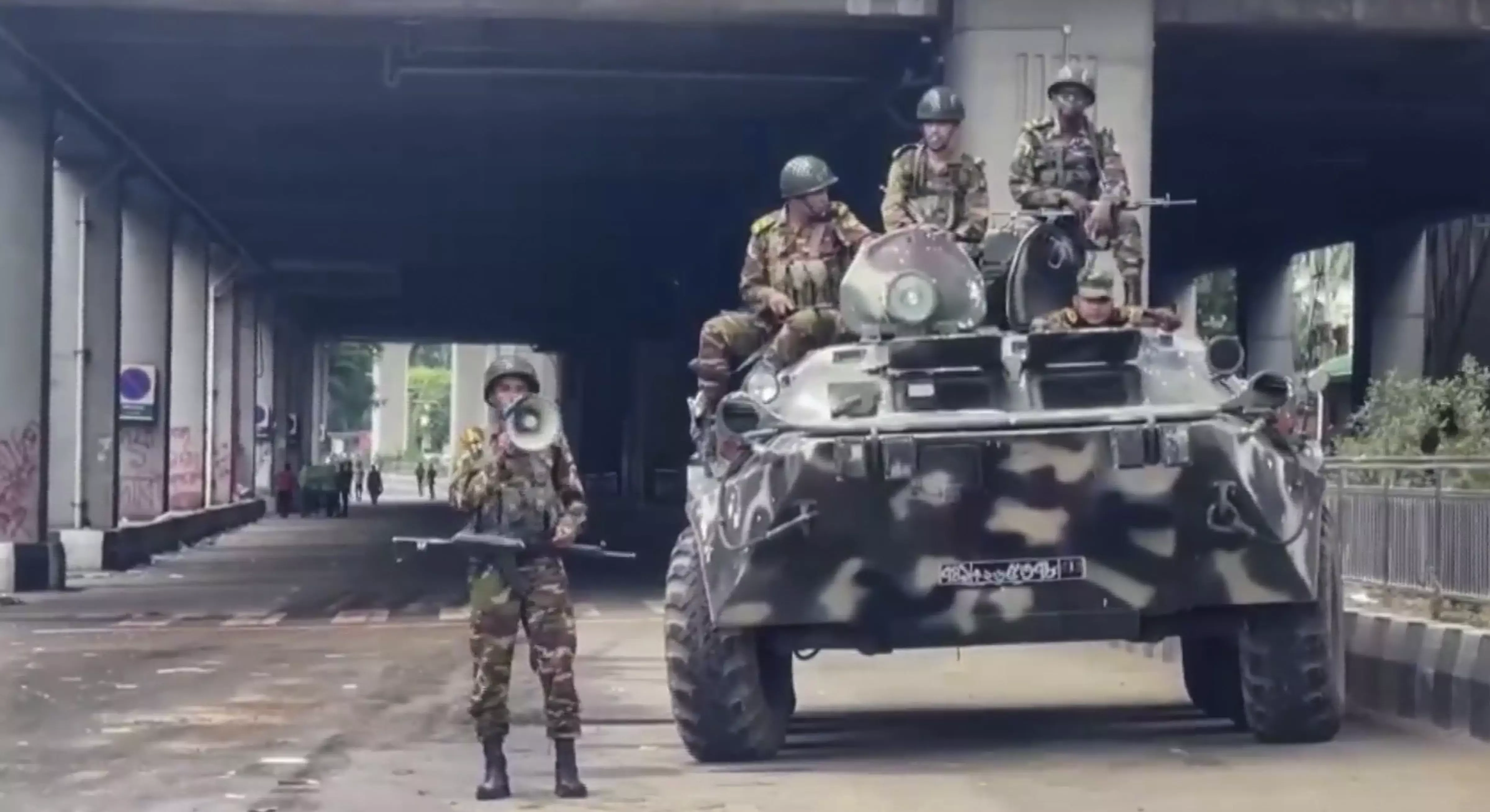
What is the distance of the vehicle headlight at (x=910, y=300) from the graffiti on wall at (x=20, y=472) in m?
21.7

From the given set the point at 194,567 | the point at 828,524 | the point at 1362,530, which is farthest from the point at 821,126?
the point at 828,524

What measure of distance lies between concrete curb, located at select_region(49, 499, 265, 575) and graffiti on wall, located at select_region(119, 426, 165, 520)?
1.29ft

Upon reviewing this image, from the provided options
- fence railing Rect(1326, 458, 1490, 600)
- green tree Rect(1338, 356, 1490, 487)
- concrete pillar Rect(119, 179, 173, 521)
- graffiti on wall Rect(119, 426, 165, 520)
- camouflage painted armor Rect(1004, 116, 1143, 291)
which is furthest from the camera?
graffiti on wall Rect(119, 426, 165, 520)

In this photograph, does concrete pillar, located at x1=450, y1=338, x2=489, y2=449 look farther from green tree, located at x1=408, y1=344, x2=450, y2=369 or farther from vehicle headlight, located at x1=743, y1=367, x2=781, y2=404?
vehicle headlight, located at x1=743, y1=367, x2=781, y2=404

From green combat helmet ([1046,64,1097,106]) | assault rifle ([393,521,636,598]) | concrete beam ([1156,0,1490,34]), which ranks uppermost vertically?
concrete beam ([1156,0,1490,34])

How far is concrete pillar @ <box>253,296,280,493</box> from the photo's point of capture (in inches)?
2800

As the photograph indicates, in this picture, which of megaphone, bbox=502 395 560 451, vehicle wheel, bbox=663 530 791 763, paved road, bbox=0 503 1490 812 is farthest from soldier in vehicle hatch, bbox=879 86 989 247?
megaphone, bbox=502 395 560 451

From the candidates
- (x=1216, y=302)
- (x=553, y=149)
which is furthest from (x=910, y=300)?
(x=1216, y=302)

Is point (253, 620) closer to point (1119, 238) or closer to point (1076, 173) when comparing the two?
point (1076, 173)

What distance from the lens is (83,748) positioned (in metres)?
14.3

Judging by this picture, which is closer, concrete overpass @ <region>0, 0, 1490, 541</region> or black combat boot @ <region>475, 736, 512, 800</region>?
black combat boot @ <region>475, 736, 512, 800</region>

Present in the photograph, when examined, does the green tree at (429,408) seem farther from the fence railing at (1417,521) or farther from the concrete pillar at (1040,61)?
A: the fence railing at (1417,521)

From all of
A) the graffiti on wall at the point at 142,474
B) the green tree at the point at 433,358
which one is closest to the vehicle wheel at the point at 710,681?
the graffiti on wall at the point at 142,474

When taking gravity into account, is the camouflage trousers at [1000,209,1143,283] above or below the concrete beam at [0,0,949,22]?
below
